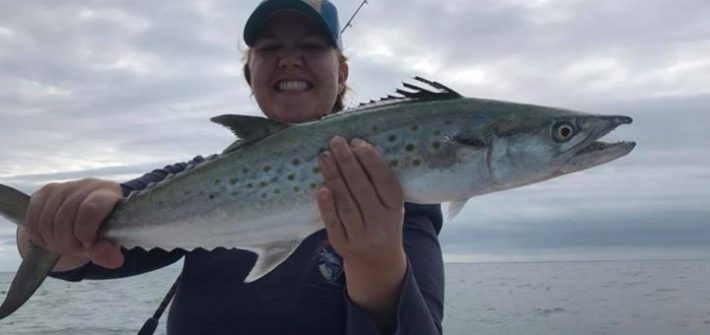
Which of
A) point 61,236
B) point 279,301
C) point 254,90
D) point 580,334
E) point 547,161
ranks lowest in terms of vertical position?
point 580,334

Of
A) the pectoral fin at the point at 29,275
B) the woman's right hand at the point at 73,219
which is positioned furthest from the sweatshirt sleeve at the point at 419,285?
the pectoral fin at the point at 29,275

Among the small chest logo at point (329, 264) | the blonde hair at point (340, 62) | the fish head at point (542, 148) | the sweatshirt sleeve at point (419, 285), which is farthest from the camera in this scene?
the blonde hair at point (340, 62)

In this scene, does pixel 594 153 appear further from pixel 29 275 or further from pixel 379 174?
pixel 29 275

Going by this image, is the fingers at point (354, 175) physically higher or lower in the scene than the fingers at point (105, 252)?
higher

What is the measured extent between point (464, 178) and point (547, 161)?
0.38 metres

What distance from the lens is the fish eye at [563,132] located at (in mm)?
2906

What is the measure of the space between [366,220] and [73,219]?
1.32 metres

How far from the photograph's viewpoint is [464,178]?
2.84 meters

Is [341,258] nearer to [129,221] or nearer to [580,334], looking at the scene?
[129,221]

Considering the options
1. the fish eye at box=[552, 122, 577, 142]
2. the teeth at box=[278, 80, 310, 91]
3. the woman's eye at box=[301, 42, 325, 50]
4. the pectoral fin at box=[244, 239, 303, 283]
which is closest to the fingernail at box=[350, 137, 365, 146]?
the pectoral fin at box=[244, 239, 303, 283]

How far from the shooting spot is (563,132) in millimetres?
2910

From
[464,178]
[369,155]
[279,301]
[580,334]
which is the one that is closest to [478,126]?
[464,178]

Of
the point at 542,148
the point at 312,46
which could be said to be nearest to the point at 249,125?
the point at 312,46

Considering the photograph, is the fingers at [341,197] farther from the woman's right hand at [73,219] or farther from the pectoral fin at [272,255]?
the woman's right hand at [73,219]
